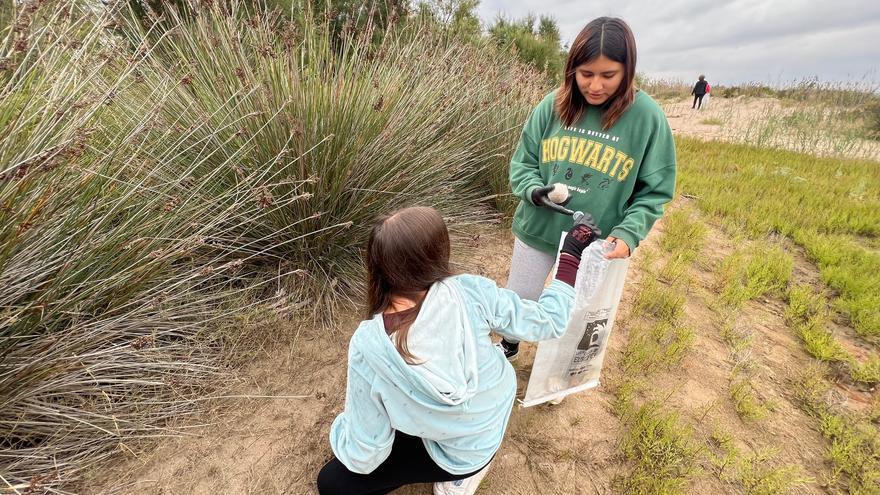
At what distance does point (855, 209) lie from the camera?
4316 millimetres

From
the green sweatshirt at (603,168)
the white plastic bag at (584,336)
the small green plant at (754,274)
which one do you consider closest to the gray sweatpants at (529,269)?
the green sweatshirt at (603,168)

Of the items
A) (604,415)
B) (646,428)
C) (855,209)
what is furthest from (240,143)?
(855,209)

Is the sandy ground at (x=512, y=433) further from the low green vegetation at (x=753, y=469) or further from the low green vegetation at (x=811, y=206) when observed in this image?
the low green vegetation at (x=811, y=206)

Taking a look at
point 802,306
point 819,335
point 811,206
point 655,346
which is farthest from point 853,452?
point 811,206

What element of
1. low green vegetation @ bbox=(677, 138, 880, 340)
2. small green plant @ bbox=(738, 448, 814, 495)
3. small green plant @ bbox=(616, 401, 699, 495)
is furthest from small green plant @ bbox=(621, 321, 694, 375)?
low green vegetation @ bbox=(677, 138, 880, 340)

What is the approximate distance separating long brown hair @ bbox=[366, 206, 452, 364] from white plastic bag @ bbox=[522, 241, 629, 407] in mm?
694

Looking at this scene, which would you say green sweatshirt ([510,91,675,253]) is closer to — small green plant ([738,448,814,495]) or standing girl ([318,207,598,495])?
standing girl ([318,207,598,495])

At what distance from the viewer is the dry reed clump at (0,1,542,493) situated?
4.46ft

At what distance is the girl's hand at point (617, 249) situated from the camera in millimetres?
1442

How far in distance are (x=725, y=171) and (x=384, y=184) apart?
5.74m

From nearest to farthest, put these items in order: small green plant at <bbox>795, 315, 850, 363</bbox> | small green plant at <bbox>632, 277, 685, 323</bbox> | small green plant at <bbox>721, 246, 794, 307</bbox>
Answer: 1. small green plant at <bbox>795, 315, 850, 363</bbox>
2. small green plant at <bbox>632, 277, 685, 323</bbox>
3. small green plant at <bbox>721, 246, 794, 307</bbox>

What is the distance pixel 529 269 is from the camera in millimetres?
1856

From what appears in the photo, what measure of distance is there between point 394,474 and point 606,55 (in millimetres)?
1530

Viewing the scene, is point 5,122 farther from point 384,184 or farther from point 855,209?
point 855,209
